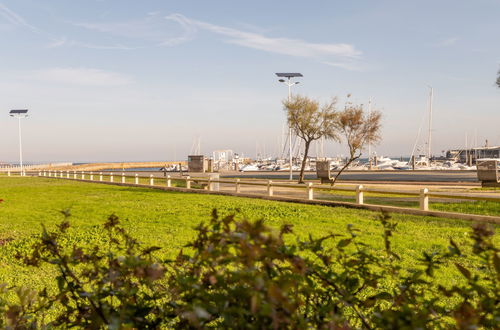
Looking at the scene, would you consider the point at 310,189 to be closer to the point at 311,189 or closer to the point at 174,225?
the point at 311,189

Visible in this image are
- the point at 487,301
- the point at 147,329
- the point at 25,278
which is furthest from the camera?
the point at 25,278

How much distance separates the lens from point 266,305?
5.28 ft

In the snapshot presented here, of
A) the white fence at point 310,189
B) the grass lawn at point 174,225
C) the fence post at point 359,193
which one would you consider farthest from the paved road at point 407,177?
the fence post at point 359,193

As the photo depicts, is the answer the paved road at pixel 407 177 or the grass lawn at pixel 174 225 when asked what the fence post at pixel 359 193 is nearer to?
the grass lawn at pixel 174 225

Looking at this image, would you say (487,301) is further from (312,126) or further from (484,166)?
(312,126)

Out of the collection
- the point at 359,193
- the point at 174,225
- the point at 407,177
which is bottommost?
the point at 407,177

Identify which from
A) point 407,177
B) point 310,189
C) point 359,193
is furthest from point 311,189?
point 407,177

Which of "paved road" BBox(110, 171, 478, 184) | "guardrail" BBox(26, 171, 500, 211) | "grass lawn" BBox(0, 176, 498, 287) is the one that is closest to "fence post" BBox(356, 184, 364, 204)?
"guardrail" BBox(26, 171, 500, 211)

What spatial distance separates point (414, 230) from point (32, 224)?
1113cm

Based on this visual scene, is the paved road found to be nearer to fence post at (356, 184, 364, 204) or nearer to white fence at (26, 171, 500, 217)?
white fence at (26, 171, 500, 217)

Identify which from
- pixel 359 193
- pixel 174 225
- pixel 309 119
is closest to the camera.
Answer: pixel 174 225

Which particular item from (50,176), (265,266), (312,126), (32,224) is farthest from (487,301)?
(50,176)

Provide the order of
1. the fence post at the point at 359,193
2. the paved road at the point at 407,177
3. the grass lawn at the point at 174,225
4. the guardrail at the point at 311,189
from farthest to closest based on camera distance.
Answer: the paved road at the point at 407,177
the fence post at the point at 359,193
the guardrail at the point at 311,189
the grass lawn at the point at 174,225

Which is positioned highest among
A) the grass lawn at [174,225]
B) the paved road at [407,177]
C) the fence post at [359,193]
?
the fence post at [359,193]
